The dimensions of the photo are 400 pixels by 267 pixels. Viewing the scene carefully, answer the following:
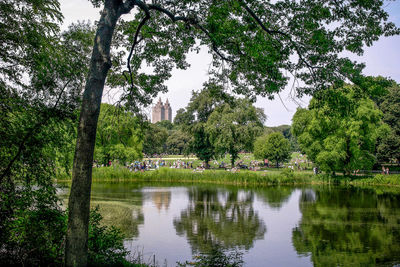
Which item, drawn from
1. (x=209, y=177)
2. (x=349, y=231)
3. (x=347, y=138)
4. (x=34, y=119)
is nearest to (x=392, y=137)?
(x=347, y=138)

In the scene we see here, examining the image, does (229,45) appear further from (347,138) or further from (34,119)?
(347,138)

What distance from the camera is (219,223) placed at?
1522cm

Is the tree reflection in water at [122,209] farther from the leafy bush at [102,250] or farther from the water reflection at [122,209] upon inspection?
the leafy bush at [102,250]

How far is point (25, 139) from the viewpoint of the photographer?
600 cm

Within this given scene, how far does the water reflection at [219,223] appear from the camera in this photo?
40.2 ft

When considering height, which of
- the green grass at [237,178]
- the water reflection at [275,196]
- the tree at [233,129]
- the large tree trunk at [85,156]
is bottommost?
the water reflection at [275,196]

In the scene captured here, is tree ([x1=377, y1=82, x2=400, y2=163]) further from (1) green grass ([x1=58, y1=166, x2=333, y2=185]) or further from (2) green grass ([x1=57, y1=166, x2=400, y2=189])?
(1) green grass ([x1=58, y1=166, x2=333, y2=185])

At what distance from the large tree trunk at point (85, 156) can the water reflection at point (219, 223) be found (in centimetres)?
695

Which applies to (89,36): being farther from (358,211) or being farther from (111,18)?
(358,211)

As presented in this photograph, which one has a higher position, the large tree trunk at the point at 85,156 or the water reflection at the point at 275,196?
the large tree trunk at the point at 85,156

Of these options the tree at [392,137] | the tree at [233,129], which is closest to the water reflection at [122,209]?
the tree at [233,129]

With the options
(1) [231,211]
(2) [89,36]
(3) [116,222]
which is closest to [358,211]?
(1) [231,211]

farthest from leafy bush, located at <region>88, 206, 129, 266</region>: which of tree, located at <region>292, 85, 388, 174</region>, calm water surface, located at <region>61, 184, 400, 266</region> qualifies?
tree, located at <region>292, 85, 388, 174</region>

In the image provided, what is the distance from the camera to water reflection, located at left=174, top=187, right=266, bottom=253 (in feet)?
40.2
